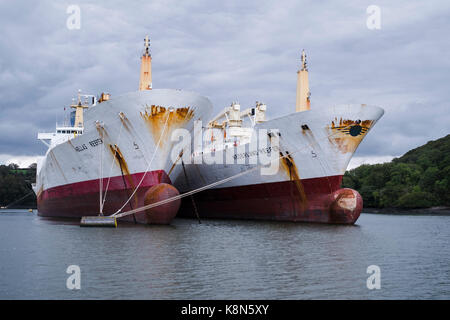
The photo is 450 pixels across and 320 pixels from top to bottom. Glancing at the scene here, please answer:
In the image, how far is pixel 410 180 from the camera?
68.6 metres

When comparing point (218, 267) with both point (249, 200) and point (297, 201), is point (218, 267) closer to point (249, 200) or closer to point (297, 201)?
point (297, 201)

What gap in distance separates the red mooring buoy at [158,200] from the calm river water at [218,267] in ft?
10.0

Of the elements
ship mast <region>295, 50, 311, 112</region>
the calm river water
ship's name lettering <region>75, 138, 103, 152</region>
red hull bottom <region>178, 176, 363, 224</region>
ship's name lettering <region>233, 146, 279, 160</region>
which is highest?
ship mast <region>295, 50, 311, 112</region>

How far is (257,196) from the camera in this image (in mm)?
27156

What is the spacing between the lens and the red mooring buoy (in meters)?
20.0

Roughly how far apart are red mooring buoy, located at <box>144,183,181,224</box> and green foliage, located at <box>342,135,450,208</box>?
1975 inches

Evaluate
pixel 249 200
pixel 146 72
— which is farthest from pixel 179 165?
pixel 249 200

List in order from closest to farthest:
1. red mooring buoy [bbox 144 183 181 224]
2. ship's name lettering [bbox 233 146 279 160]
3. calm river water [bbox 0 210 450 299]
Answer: calm river water [bbox 0 210 450 299]
red mooring buoy [bbox 144 183 181 224]
ship's name lettering [bbox 233 146 279 160]

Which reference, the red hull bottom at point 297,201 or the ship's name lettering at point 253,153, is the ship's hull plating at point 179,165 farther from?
the ship's name lettering at point 253,153

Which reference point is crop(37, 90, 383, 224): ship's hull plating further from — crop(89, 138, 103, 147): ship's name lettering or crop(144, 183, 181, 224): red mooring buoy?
crop(144, 183, 181, 224): red mooring buoy

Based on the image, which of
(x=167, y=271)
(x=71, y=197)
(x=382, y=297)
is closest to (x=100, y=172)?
(x=71, y=197)

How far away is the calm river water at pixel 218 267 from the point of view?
336 inches

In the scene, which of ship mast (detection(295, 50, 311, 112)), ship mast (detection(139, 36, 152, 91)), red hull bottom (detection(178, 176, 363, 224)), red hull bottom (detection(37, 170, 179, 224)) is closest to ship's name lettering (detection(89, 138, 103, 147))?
red hull bottom (detection(37, 170, 179, 224))

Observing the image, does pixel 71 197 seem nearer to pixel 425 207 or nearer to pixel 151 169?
pixel 151 169
